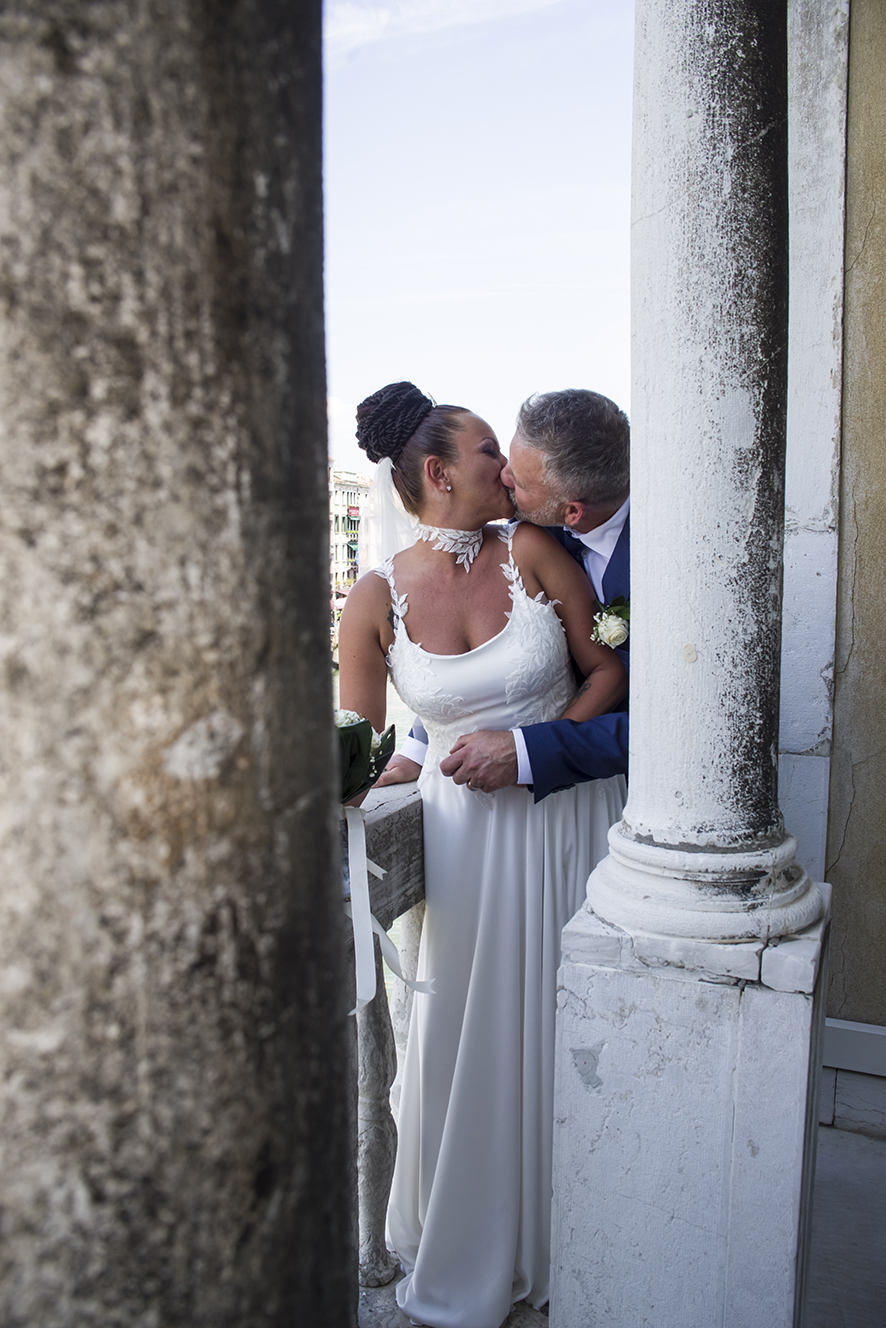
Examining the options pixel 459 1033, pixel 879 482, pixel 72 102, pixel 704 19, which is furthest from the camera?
pixel 879 482

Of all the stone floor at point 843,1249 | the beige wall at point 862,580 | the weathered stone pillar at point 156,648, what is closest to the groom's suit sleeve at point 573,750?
the beige wall at point 862,580

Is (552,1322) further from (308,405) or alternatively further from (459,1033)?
(308,405)

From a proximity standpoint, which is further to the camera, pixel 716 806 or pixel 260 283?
pixel 716 806

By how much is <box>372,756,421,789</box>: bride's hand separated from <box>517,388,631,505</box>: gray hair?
3.64 ft

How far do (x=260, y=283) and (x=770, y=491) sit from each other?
68.8 inches

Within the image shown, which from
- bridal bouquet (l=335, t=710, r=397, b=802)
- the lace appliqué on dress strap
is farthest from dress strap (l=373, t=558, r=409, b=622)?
bridal bouquet (l=335, t=710, r=397, b=802)

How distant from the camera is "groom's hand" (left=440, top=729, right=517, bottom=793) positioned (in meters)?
2.76

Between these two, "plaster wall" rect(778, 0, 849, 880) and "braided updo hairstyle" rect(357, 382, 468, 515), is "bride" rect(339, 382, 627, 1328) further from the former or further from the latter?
"plaster wall" rect(778, 0, 849, 880)

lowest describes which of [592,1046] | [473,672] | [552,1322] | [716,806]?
[552,1322]

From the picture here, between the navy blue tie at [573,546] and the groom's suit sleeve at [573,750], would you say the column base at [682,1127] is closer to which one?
the groom's suit sleeve at [573,750]

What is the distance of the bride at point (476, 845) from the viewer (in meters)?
2.84

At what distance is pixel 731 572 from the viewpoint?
2.05 m

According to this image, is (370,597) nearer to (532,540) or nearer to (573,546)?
(532,540)

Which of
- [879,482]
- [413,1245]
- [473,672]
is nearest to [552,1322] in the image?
[413,1245]
